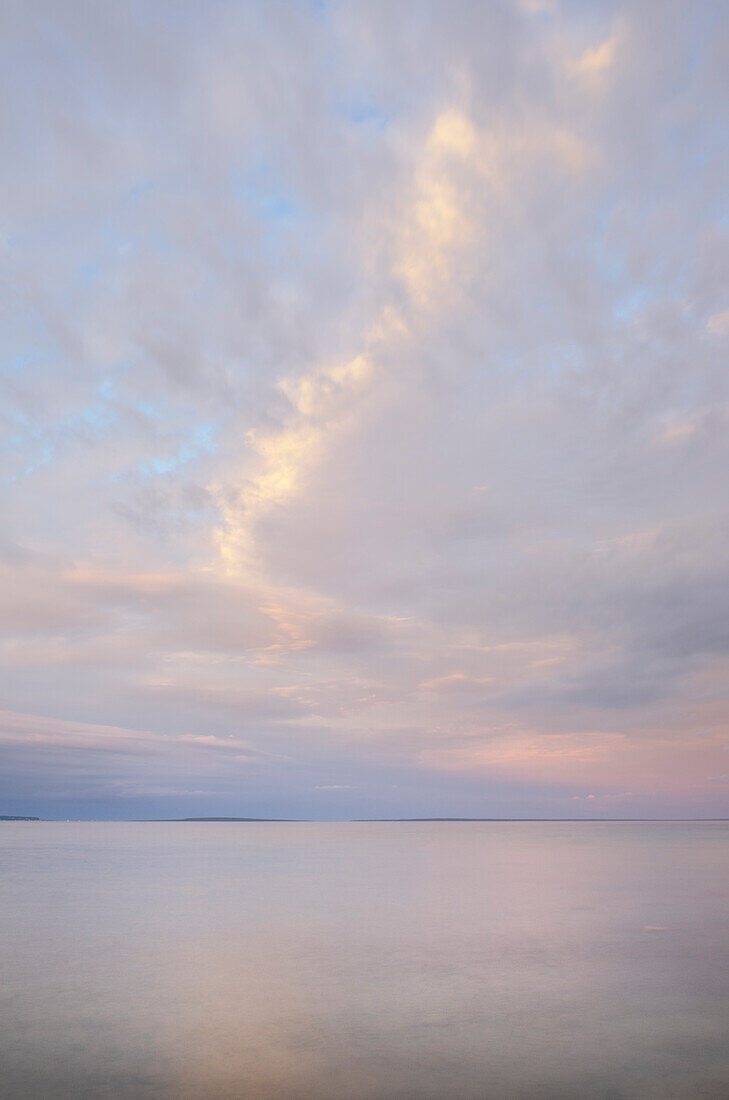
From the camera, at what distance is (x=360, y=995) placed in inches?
532

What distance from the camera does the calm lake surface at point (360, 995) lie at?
933 centimetres

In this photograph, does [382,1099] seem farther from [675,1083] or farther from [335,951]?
[335,951]

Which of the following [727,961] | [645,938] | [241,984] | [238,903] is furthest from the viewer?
[238,903]

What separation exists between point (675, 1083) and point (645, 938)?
1219 cm

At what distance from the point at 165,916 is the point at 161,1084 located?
14.8 m

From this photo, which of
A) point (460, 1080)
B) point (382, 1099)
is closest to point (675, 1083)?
point (460, 1080)

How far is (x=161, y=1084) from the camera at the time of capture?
899 centimetres

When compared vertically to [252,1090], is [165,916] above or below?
above

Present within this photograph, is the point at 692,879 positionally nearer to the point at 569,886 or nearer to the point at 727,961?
the point at 569,886

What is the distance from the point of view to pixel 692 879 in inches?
1478

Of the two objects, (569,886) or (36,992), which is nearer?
(36,992)

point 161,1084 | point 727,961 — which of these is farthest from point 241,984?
point 727,961

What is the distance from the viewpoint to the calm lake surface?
933 centimetres

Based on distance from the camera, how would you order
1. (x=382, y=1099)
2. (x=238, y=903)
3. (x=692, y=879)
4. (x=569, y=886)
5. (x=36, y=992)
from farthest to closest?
(x=692, y=879) < (x=569, y=886) < (x=238, y=903) < (x=36, y=992) < (x=382, y=1099)
